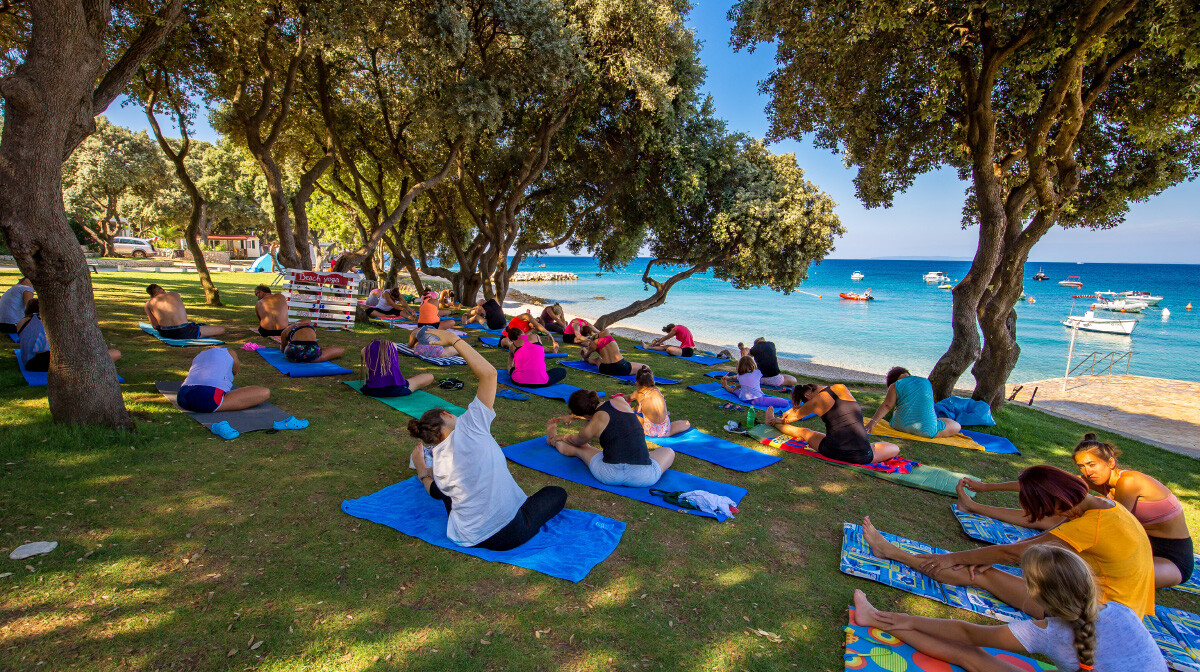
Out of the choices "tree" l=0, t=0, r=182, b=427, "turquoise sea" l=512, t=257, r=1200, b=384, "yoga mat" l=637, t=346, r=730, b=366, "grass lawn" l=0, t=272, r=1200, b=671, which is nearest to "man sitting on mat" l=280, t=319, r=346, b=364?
"grass lawn" l=0, t=272, r=1200, b=671

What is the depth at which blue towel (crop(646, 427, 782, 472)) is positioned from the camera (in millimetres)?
6008

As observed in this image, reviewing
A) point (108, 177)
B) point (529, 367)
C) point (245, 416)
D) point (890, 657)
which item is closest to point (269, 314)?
point (245, 416)

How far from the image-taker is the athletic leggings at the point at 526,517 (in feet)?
12.5

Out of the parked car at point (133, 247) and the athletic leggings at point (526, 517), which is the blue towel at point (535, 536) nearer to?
the athletic leggings at point (526, 517)

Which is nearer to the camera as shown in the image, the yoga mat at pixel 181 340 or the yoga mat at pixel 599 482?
the yoga mat at pixel 599 482

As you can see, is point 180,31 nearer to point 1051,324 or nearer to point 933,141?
point 933,141

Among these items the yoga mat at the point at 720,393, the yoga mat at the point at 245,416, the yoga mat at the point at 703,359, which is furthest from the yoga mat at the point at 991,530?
the yoga mat at the point at 703,359

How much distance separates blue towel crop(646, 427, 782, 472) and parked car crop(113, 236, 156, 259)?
45536 mm

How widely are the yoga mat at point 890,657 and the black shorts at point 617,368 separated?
7.36 metres

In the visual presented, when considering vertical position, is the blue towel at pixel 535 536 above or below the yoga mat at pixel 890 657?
above

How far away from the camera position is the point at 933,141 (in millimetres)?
9875

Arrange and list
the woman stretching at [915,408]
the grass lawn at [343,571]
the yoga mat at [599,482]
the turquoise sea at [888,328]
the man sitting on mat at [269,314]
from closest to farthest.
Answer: the grass lawn at [343,571], the yoga mat at [599,482], the woman stretching at [915,408], the man sitting on mat at [269,314], the turquoise sea at [888,328]

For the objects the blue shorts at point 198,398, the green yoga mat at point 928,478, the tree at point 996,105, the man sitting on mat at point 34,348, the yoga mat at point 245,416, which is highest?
the tree at point 996,105

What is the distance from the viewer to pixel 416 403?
23.7 feet
